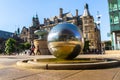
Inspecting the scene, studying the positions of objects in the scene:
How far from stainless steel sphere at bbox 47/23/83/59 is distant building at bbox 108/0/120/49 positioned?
26711 mm

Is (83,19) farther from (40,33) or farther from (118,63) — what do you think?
(118,63)

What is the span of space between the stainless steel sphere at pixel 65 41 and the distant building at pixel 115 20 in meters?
26.7

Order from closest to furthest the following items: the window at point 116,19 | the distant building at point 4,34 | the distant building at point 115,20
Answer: the distant building at point 115,20 → the window at point 116,19 → the distant building at point 4,34

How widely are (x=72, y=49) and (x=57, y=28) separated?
4.72 ft

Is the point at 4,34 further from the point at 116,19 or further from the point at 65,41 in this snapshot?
the point at 65,41

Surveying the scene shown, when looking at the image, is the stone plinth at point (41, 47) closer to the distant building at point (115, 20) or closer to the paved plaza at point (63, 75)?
the distant building at point (115, 20)

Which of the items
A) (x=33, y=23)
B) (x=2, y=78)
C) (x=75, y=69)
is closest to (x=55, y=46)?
(x=75, y=69)

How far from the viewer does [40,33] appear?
3572cm

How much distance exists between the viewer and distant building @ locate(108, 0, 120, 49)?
37.3 meters

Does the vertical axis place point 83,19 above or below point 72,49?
above

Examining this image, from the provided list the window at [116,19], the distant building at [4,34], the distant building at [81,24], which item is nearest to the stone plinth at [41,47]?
the window at [116,19]

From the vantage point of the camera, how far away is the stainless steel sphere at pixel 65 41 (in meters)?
11.0

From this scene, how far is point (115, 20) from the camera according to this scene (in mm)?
37844

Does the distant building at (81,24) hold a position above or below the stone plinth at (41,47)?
above
